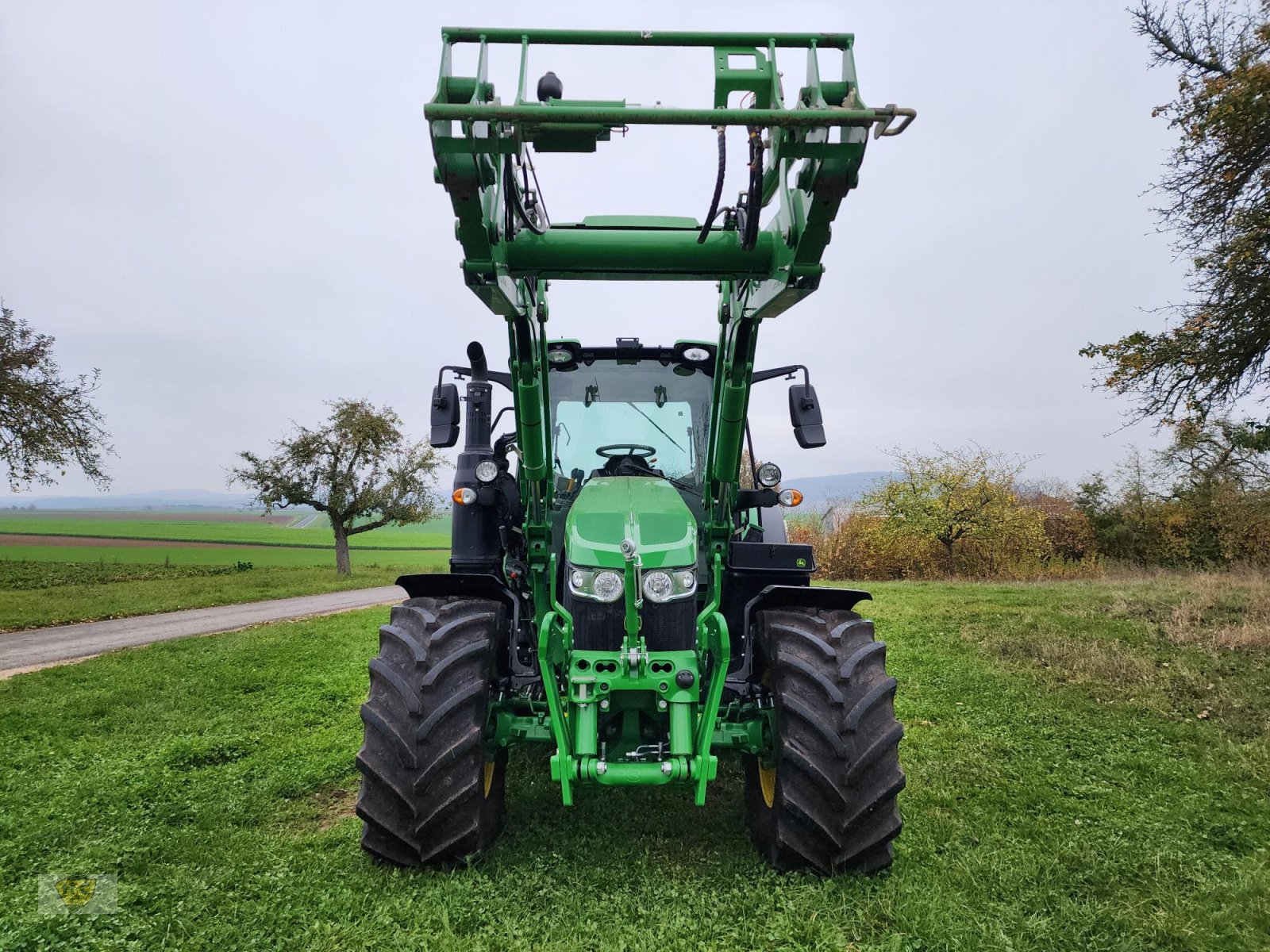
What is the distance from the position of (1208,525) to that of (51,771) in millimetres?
27040

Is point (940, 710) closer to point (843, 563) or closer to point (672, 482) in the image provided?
point (672, 482)

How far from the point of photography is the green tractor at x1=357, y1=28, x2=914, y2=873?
9.97ft

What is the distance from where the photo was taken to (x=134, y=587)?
21.1 meters

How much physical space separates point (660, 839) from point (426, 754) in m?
1.42

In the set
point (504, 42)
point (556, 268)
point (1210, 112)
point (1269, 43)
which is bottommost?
point (556, 268)

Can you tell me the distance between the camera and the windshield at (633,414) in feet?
17.4

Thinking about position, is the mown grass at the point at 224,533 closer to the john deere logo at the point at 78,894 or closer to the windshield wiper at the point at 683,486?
the windshield wiper at the point at 683,486

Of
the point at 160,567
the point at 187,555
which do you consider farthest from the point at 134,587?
the point at 187,555

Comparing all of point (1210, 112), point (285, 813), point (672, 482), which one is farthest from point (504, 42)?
point (1210, 112)

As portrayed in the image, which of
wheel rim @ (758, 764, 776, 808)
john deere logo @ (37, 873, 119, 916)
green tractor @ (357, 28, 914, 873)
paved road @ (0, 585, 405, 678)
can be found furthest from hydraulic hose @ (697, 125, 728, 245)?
paved road @ (0, 585, 405, 678)

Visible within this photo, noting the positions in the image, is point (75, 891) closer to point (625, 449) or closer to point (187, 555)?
point (625, 449)

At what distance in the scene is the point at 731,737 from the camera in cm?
393

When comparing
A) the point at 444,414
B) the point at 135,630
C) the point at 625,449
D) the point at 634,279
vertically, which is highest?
the point at 634,279

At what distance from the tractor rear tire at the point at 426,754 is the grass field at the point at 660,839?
0.17 meters
